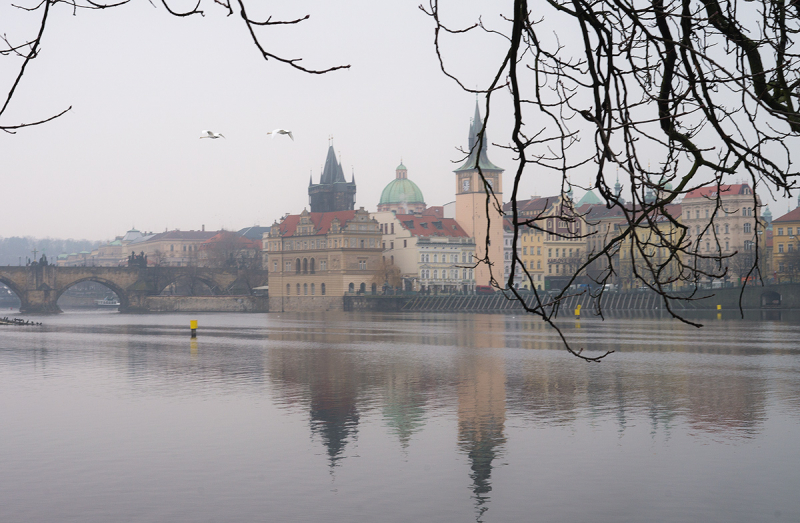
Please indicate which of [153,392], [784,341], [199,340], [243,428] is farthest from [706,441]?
[199,340]

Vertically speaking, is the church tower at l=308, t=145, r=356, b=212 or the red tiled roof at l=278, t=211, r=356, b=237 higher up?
the church tower at l=308, t=145, r=356, b=212

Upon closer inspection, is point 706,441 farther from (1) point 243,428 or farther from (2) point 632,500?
(1) point 243,428

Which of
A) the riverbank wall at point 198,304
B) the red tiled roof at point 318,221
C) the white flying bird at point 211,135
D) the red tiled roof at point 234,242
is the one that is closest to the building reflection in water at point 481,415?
the white flying bird at point 211,135

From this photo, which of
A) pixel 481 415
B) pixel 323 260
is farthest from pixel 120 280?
pixel 481 415

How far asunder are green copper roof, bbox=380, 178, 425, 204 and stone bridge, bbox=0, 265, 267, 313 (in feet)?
120

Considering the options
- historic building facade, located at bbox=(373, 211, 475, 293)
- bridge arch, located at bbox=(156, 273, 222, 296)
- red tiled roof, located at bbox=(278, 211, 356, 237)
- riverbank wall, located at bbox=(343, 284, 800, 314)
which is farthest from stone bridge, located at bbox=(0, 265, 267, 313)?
historic building facade, located at bbox=(373, 211, 475, 293)

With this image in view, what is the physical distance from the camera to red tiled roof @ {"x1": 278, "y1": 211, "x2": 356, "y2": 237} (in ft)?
Answer: 459

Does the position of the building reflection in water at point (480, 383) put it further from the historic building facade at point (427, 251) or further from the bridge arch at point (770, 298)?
the historic building facade at point (427, 251)

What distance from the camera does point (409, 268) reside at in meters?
138

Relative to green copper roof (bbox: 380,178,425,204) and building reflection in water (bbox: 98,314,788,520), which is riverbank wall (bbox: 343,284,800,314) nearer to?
building reflection in water (bbox: 98,314,788,520)

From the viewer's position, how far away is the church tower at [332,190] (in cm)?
17825

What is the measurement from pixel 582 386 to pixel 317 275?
112944mm

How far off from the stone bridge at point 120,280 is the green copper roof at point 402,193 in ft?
120

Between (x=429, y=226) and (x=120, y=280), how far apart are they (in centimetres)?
4188
